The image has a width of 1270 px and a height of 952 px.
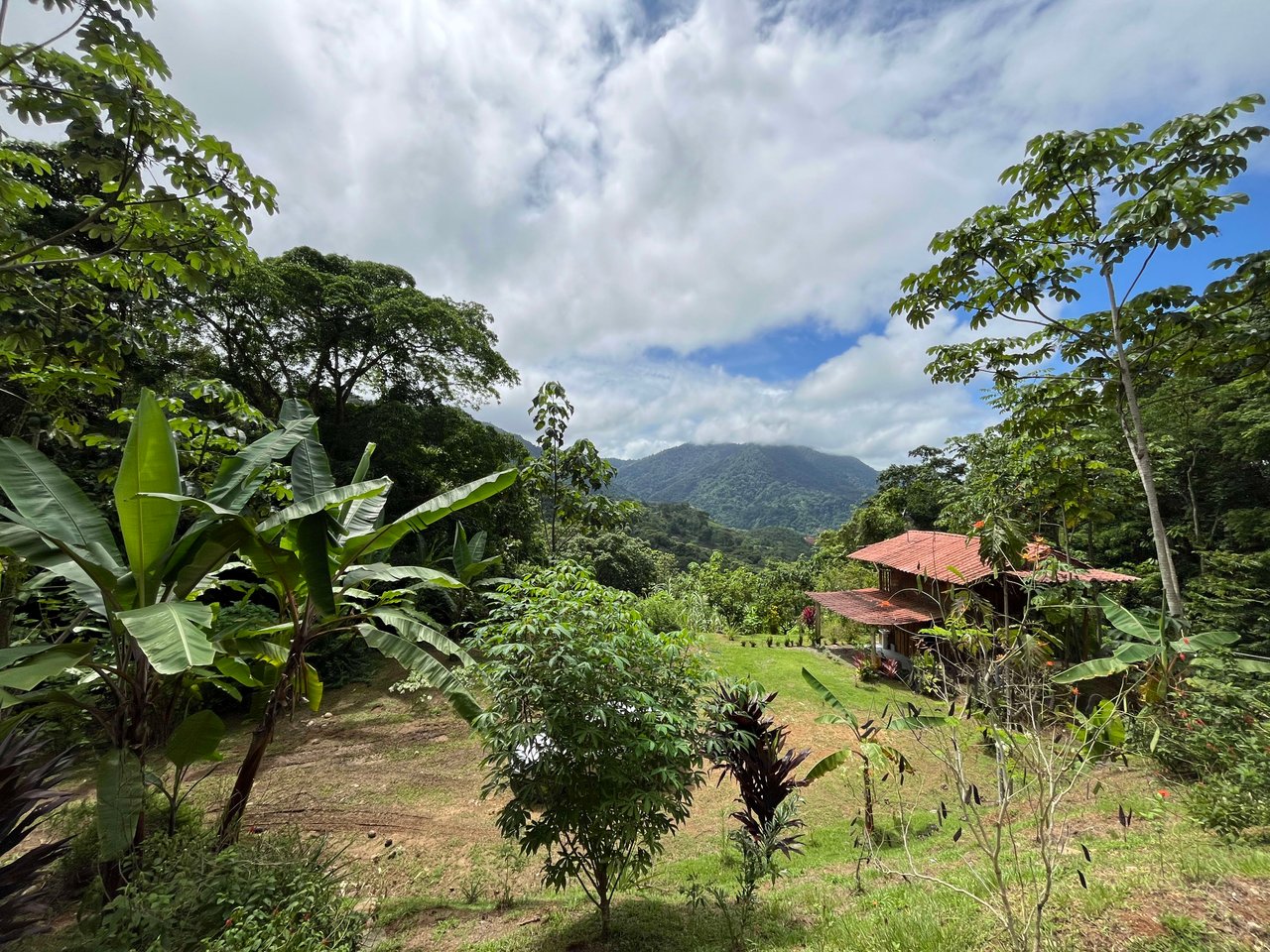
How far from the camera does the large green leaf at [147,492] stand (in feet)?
10.4

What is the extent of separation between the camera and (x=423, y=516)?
4234mm

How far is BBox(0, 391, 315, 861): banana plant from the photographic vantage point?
9.63 ft

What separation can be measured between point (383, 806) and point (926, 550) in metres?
15.0

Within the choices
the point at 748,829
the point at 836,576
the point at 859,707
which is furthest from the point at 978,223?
the point at 836,576

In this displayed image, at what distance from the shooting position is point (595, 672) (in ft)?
11.1

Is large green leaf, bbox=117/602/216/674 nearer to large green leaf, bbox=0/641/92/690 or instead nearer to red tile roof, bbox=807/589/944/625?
large green leaf, bbox=0/641/92/690

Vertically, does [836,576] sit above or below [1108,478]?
below

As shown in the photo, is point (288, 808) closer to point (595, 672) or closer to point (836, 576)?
point (595, 672)

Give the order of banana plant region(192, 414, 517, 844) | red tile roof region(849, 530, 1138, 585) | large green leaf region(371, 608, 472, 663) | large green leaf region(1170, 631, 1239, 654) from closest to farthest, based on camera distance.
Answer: banana plant region(192, 414, 517, 844), large green leaf region(371, 608, 472, 663), large green leaf region(1170, 631, 1239, 654), red tile roof region(849, 530, 1138, 585)

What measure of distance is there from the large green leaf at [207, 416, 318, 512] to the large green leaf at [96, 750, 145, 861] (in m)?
1.73

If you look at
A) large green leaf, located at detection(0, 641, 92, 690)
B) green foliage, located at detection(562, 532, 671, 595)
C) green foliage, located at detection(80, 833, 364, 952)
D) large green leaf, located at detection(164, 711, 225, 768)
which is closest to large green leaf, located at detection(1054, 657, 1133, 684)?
green foliage, located at detection(80, 833, 364, 952)

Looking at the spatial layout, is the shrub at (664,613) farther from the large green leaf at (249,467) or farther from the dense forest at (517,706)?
the large green leaf at (249,467)

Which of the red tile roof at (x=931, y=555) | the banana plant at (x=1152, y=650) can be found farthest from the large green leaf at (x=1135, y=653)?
the red tile roof at (x=931, y=555)

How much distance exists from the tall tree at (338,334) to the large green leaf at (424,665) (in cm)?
1239
